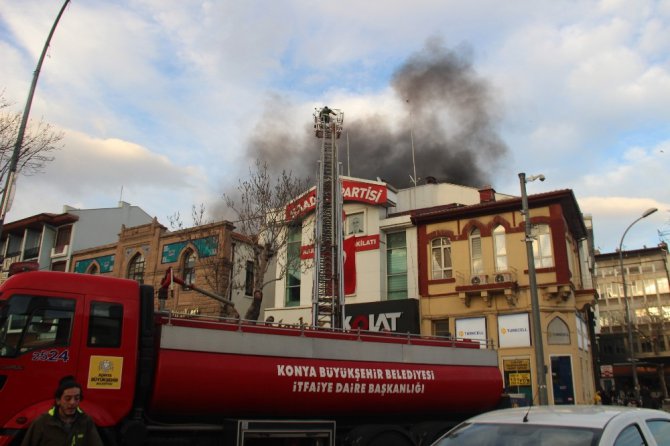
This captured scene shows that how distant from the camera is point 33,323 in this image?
7508 millimetres

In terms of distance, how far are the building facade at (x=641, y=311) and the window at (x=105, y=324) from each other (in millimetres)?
57260

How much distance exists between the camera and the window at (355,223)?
3138 cm

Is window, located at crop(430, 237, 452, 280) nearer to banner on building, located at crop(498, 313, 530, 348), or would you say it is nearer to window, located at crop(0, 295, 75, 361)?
banner on building, located at crop(498, 313, 530, 348)

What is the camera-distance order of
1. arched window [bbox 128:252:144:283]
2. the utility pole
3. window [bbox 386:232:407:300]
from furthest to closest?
1. arched window [bbox 128:252:144:283]
2. window [bbox 386:232:407:300]
3. the utility pole

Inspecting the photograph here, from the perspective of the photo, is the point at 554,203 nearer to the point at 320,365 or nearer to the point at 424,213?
the point at 424,213

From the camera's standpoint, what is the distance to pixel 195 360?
8.13m

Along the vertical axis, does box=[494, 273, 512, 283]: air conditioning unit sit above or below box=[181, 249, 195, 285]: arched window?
below

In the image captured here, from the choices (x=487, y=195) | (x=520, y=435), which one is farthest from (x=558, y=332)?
(x=520, y=435)

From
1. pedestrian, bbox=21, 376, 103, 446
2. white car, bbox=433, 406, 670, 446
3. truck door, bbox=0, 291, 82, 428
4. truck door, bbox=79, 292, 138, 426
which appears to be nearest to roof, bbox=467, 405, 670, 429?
white car, bbox=433, 406, 670, 446

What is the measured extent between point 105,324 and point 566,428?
21.1 feet

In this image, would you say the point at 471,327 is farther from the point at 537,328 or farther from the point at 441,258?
the point at 537,328

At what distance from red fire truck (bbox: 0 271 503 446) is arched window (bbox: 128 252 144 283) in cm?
2878

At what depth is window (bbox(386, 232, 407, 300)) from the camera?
30062 mm

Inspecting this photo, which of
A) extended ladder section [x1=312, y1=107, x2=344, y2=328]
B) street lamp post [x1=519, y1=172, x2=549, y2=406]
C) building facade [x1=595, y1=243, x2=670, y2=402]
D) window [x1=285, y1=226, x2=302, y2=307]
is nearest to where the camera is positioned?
street lamp post [x1=519, y1=172, x2=549, y2=406]
